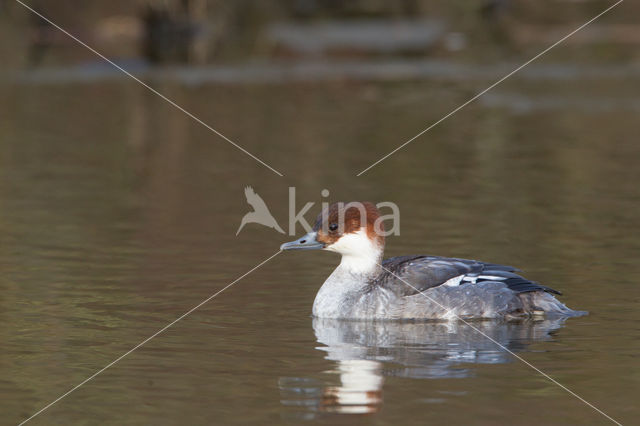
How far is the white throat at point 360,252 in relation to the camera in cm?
1090

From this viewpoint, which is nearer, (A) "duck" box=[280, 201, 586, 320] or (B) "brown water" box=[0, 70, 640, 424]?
(B) "brown water" box=[0, 70, 640, 424]

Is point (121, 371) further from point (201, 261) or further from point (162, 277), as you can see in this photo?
point (201, 261)

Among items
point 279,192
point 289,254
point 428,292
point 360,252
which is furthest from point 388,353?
point 279,192

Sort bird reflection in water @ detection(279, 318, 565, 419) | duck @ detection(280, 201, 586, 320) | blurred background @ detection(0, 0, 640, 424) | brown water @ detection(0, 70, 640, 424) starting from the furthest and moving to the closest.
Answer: duck @ detection(280, 201, 586, 320) < blurred background @ detection(0, 0, 640, 424) < brown water @ detection(0, 70, 640, 424) < bird reflection in water @ detection(279, 318, 565, 419)

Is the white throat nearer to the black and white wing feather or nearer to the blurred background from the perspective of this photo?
the black and white wing feather

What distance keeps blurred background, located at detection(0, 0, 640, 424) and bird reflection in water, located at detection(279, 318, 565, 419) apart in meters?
0.04

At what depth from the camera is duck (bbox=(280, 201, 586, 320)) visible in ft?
34.7

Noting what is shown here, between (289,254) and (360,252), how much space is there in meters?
2.74

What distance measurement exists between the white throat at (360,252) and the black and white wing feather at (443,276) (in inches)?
9.2

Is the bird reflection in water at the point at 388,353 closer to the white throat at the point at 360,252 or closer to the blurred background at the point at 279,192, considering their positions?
the blurred background at the point at 279,192

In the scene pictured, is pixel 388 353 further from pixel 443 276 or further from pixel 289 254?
pixel 289 254

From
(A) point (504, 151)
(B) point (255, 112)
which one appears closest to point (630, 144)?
(A) point (504, 151)

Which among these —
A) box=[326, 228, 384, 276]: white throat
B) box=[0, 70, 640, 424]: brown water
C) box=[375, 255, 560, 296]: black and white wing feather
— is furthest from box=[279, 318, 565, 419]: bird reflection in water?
box=[326, 228, 384, 276]: white throat

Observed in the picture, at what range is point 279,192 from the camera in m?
16.9
